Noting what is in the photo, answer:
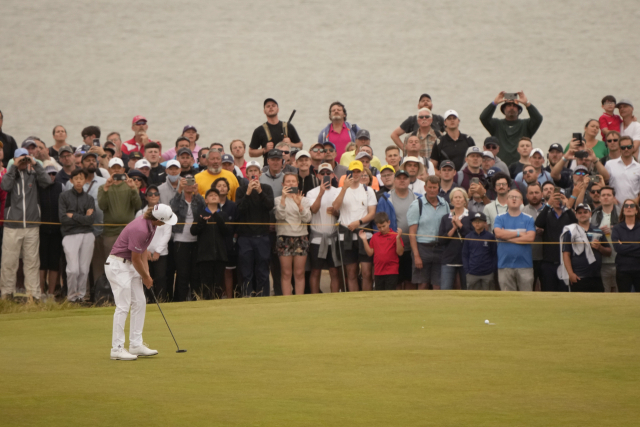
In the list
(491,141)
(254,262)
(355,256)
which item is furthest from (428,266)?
Answer: (491,141)

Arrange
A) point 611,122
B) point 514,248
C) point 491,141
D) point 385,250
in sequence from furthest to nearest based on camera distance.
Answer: point 611,122 → point 491,141 → point 385,250 → point 514,248

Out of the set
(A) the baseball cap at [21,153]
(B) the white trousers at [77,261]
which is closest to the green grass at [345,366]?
(B) the white trousers at [77,261]

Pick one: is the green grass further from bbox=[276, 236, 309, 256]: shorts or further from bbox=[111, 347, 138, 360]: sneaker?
bbox=[276, 236, 309, 256]: shorts

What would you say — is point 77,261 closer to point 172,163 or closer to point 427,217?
point 172,163

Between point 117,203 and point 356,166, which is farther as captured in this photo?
point 356,166

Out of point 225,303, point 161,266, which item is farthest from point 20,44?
point 225,303

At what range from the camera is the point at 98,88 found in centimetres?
2314

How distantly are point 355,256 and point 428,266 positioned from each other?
3.88 ft

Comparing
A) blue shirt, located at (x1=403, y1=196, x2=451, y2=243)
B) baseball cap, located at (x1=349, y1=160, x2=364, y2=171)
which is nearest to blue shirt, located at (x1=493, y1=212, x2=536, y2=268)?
blue shirt, located at (x1=403, y1=196, x2=451, y2=243)

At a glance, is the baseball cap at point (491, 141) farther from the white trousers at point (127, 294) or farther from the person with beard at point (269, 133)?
the white trousers at point (127, 294)

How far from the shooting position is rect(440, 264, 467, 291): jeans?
13508mm

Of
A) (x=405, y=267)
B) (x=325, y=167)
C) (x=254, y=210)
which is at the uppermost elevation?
(x=325, y=167)

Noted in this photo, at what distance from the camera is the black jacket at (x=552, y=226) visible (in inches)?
522

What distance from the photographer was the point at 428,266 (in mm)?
13711
